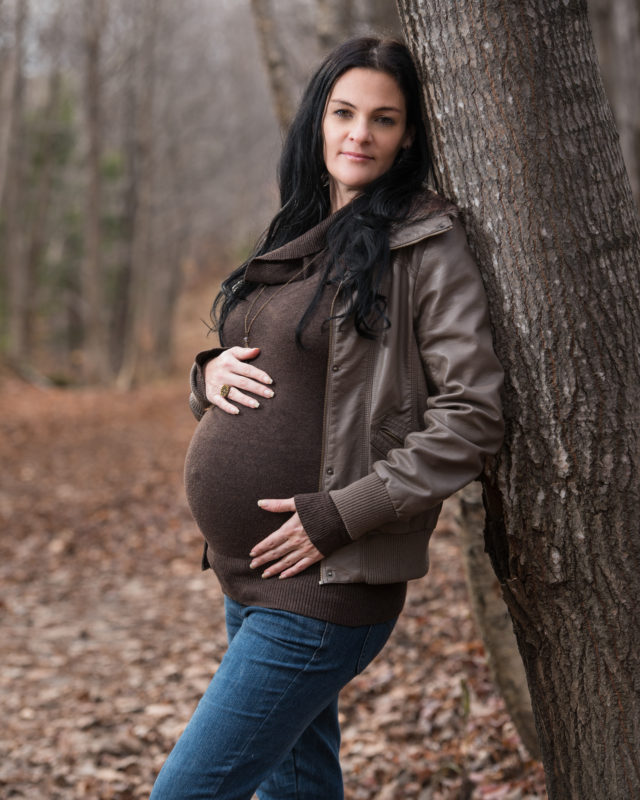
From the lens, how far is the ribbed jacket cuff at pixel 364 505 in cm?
208

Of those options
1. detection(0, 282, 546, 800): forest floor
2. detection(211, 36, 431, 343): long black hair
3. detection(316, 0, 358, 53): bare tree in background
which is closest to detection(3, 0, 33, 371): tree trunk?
detection(0, 282, 546, 800): forest floor

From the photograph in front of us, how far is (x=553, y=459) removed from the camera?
2.27 m

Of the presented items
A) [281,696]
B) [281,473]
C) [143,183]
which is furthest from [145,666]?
[143,183]

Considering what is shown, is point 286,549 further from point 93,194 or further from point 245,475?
point 93,194

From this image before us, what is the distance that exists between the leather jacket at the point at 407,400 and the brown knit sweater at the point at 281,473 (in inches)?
2.0

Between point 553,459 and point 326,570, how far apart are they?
0.68 meters

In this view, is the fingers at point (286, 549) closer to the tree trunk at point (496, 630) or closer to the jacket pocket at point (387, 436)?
the jacket pocket at point (387, 436)

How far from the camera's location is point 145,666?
5195 mm

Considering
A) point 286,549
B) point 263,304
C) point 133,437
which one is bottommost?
point 133,437

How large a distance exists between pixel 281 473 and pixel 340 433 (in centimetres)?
20

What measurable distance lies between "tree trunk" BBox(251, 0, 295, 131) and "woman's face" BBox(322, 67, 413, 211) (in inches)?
193

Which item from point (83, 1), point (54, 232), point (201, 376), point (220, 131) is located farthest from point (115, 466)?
point (220, 131)

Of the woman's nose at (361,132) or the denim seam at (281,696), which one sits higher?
the woman's nose at (361,132)

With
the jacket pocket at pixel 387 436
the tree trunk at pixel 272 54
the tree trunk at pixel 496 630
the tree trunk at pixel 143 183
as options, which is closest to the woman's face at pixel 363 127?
the jacket pocket at pixel 387 436
